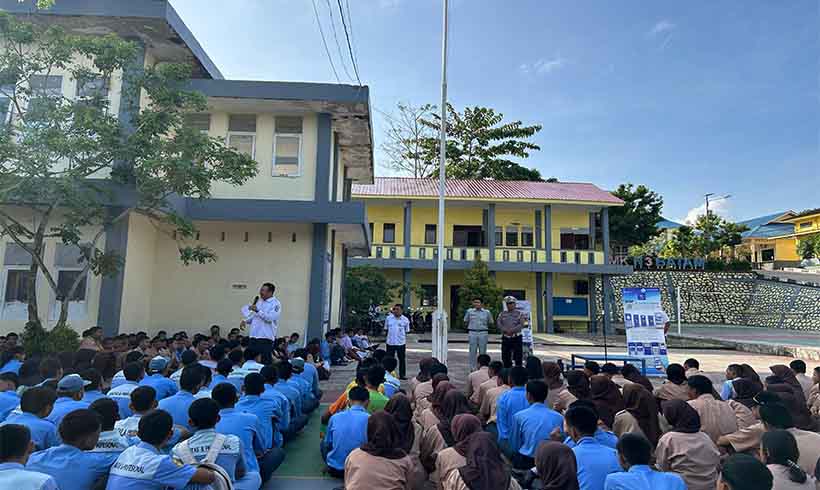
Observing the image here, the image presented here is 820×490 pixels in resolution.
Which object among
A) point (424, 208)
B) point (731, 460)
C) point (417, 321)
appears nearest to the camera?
point (731, 460)

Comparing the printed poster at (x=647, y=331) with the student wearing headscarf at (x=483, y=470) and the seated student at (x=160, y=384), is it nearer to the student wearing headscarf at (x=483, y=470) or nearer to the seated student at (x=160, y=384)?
the student wearing headscarf at (x=483, y=470)

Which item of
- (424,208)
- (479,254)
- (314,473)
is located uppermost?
(424,208)

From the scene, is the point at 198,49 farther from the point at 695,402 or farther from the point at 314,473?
the point at 695,402

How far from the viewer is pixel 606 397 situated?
490 cm

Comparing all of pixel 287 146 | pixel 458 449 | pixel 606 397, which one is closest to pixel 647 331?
pixel 606 397

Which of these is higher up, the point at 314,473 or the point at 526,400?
the point at 526,400

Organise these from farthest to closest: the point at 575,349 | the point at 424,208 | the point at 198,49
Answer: the point at 424,208 < the point at 575,349 < the point at 198,49

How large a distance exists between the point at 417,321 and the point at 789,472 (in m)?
21.1

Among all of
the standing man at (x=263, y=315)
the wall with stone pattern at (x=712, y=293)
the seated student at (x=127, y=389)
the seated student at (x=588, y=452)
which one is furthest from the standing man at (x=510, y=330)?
the wall with stone pattern at (x=712, y=293)

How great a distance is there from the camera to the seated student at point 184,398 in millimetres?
4027

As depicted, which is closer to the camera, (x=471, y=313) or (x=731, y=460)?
(x=731, y=460)

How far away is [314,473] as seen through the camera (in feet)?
15.9

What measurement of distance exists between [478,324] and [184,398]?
6514mm

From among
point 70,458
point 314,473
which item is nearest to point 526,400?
point 314,473
